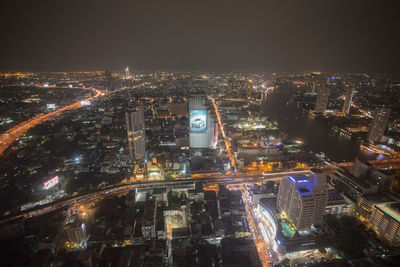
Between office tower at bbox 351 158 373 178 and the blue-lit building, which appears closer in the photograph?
the blue-lit building

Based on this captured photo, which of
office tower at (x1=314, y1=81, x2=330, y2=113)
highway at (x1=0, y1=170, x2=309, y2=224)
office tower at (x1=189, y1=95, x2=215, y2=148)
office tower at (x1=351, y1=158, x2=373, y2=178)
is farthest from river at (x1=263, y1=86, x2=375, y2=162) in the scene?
office tower at (x1=189, y1=95, x2=215, y2=148)

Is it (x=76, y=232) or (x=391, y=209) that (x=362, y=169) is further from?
(x=76, y=232)

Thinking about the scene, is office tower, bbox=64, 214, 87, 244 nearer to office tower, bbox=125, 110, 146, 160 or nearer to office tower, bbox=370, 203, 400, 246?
office tower, bbox=125, 110, 146, 160

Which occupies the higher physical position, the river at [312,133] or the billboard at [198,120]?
the billboard at [198,120]

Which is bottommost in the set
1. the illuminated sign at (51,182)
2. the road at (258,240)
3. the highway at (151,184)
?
the road at (258,240)

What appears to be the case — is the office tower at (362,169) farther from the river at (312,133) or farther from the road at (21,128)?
the road at (21,128)

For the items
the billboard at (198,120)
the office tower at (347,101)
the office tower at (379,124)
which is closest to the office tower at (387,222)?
the billboard at (198,120)

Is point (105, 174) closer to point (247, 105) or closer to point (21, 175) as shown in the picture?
point (21, 175)

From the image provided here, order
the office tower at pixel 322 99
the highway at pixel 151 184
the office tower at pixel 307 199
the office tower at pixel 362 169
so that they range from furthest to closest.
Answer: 1. the office tower at pixel 322 99
2. the office tower at pixel 362 169
3. the highway at pixel 151 184
4. the office tower at pixel 307 199
